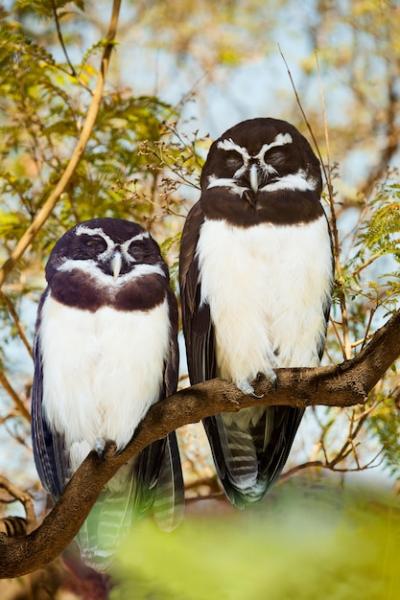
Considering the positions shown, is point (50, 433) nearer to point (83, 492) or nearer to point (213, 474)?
point (83, 492)

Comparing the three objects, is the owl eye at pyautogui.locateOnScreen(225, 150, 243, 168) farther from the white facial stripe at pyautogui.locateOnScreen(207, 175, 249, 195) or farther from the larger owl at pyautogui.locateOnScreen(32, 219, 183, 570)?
the larger owl at pyautogui.locateOnScreen(32, 219, 183, 570)

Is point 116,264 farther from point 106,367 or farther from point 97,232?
point 106,367

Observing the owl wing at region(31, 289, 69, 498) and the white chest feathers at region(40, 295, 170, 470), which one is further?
the owl wing at region(31, 289, 69, 498)

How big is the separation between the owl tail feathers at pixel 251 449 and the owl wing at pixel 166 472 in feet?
0.32

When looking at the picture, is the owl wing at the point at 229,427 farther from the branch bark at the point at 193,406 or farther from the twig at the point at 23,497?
the twig at the point at 23,497

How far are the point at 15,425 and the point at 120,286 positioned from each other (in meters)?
1.19

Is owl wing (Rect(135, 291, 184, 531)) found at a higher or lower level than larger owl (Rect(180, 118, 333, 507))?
lower

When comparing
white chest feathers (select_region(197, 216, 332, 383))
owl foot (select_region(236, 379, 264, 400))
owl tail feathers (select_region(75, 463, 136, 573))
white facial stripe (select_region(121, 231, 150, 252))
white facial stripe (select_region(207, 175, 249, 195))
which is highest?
white facial stripe (select_region(207, 175, 249, 195))

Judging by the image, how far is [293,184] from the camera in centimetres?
177

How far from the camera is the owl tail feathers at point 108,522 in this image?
1.82 m

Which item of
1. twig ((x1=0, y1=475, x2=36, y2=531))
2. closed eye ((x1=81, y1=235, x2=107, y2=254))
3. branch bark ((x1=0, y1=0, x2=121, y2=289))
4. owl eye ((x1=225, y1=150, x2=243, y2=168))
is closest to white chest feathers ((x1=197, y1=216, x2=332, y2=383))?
owl eye ((x1=225, y1=150, x2=243, y2=168))

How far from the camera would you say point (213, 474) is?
2641 millimetres

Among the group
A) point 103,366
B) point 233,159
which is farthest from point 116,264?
point 233,159

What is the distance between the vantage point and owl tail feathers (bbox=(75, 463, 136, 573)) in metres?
1.82
